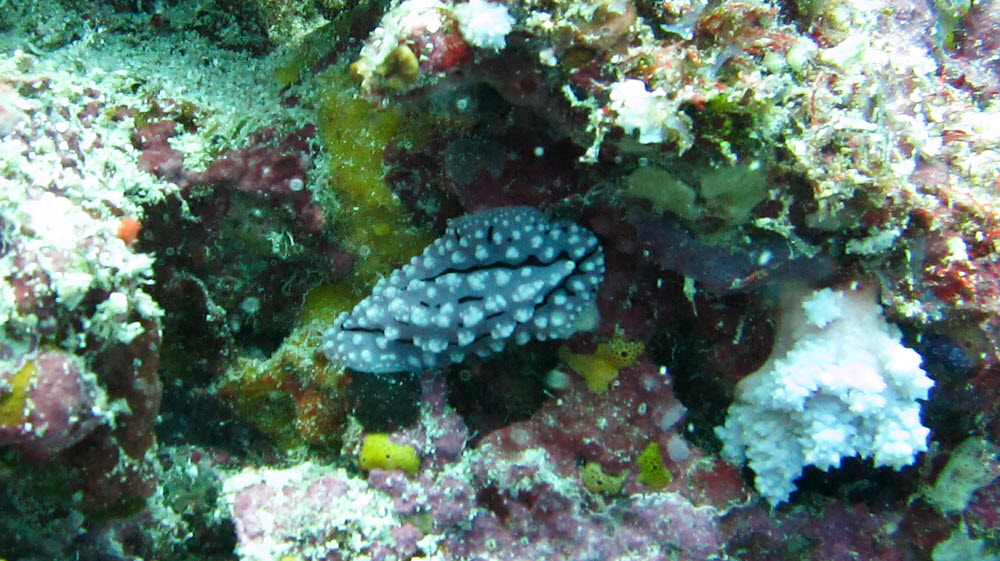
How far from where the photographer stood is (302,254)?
153 inches

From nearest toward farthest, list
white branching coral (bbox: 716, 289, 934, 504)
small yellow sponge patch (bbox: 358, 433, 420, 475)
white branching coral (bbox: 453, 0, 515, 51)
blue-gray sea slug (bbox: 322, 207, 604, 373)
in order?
white branching coral (bbox: 453, 0, 515, 51) < white branching coral (bbox: 716, 289, 934, 504) < blue-gray sea slug (bbox: 322, 207, 604, 373) < small yellow sponge patch (bbox: 358, 433, 420, 475)

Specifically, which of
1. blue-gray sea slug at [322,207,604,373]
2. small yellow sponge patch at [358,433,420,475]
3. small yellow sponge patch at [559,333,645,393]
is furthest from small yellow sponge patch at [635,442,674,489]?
small yellow sponge patch at [358,433,420,475]

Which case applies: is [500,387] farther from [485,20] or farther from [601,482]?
[485,20]

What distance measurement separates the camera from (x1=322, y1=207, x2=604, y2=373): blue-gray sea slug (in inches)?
136

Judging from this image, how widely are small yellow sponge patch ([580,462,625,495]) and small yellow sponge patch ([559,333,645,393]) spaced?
1.64 ft

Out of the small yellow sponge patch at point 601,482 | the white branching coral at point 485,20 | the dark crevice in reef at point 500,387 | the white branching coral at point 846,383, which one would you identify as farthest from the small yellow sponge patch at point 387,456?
the white branching coral at point 485,20

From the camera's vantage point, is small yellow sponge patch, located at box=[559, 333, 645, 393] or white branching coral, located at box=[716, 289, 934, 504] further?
small yellow sponge patch, located at box=[559, 333, 645, 393]

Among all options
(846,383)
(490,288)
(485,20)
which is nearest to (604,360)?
→ (490,288)

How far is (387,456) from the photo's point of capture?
12.3ft

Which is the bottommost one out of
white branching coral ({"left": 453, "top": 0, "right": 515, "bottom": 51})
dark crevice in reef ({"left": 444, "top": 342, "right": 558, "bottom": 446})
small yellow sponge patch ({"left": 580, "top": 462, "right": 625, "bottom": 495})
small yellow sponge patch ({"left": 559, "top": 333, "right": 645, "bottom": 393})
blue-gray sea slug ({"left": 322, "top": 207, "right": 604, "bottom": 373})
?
small yellow sponge patch ({"left": 580, "top": 462, "right": 625, "bottom": 495})

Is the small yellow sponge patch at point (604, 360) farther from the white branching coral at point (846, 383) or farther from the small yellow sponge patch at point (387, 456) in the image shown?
the small yellow sponge patch at point (387, 456)

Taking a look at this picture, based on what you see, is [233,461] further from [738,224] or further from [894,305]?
[894,305]

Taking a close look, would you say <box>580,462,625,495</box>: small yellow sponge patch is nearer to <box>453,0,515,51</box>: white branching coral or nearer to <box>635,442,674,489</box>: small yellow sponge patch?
<box>635,442,674,489</box>: small yellow sponge patch

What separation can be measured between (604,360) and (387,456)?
4.75 feet
